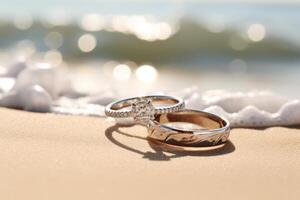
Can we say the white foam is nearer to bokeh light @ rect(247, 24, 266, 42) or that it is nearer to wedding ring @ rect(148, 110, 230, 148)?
wedding ring @ rect(148, 110, 230, 148)

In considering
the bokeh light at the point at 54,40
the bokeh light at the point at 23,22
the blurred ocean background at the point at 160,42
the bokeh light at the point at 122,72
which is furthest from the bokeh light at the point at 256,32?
the bokeh light at the point at 23,22

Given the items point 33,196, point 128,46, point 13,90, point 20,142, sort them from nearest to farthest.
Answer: point 33,196
point 20,142
point 13,90
point 128,46

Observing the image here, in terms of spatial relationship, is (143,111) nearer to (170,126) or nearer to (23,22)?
(170,126)

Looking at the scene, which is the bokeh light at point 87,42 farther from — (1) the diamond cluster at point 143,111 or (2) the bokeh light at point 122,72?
(1) the diamond cluster at point 143,111

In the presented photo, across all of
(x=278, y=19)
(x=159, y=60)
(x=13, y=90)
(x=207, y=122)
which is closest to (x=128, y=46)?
(x=159, y=60)

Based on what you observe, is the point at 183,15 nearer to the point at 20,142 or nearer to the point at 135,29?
the point at 135,29

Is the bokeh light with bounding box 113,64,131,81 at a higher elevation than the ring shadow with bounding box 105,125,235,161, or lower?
higher

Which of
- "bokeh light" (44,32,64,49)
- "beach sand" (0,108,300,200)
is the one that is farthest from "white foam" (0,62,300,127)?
"bokeh light" (44,32,64,49)
